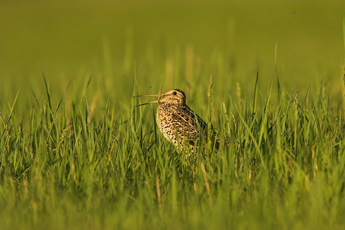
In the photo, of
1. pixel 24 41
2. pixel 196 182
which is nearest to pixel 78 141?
pixel 196 182

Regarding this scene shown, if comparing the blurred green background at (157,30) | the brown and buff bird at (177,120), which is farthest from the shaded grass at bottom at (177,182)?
the blurred green background at (157,30)

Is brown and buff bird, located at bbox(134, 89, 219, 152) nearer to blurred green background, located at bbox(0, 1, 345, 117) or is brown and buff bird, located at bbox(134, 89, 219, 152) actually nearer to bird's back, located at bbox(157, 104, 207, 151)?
bird's back, located at bbox(157, 104, 207, 151)

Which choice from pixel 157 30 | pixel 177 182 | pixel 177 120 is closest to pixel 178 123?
pixel 177 120

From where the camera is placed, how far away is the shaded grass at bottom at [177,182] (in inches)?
138

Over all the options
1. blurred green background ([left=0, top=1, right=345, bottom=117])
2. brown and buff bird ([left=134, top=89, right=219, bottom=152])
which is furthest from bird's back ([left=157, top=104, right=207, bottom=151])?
blurred green background ([left=0, top=1, right=345, bottom=117])

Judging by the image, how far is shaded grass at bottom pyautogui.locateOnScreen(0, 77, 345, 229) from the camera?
352 cm

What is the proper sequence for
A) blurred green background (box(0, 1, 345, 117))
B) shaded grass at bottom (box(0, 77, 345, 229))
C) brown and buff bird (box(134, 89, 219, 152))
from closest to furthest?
shaded grass at bottom (box(0, 77, 345, 229))
brown and buff bird (box(134, 89, 219, 152))
blurred green background (box(0, 1, 345, 117))

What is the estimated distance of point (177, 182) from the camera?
13.8 feet

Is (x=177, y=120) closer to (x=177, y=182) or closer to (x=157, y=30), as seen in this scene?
(x=177, y=182)

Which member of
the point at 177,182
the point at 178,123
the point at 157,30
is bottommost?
the point at 177,182

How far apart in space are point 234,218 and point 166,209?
48 cm

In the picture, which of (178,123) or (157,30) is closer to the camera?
(178,123)

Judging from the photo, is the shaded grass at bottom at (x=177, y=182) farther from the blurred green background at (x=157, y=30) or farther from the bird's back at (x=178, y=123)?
the blurred green background at (x=157, y=30)

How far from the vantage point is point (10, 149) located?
A: 496cm
